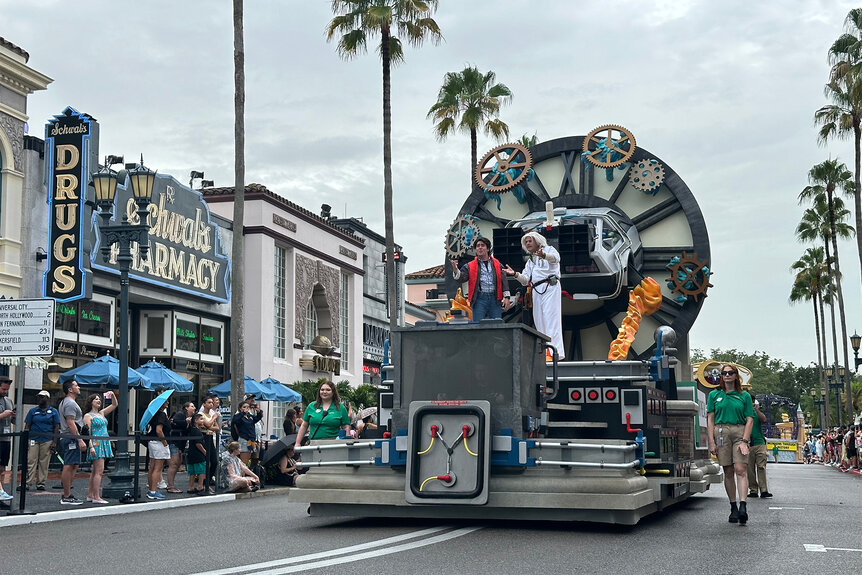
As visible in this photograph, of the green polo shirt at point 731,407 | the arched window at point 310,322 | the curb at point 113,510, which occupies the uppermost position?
the arched window at point 310,322

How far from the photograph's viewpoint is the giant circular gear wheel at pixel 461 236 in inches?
522

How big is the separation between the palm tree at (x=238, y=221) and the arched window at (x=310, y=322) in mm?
17230

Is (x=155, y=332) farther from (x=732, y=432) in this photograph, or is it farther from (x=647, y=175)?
(x=732, y=432)

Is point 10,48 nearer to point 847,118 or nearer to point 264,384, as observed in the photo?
point 264,384

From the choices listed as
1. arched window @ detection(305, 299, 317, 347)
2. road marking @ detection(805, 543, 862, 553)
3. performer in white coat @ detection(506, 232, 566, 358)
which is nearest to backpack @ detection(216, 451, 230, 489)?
performer in white coat @ detection(506, 232, 566, 358)

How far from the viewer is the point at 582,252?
1219cm

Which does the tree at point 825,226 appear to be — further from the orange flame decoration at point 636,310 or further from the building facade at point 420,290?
the orange flame decoration at point 636,310

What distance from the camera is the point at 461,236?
13.3m

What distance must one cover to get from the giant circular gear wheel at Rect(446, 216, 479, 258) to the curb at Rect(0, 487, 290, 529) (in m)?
5.71

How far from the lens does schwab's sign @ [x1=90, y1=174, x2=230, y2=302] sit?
28641 mm

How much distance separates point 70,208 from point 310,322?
18073 mm

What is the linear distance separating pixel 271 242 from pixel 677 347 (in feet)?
88.0

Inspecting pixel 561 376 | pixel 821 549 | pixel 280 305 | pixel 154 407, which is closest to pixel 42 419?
pixel 154 407

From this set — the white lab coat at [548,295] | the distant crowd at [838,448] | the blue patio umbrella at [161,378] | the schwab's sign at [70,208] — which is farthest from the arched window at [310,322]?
the white lab coat at [548,295]
